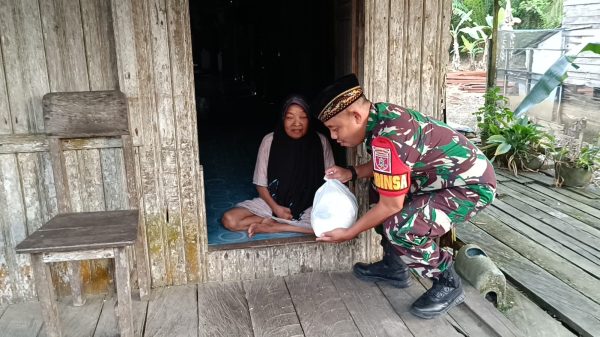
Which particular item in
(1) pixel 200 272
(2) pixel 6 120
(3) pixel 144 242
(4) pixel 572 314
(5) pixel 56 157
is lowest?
(4) pixel 572 314

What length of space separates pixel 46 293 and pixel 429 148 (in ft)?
6.79

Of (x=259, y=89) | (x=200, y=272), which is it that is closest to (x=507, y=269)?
(x=200, y=272)

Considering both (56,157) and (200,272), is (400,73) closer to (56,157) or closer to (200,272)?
(200,272)

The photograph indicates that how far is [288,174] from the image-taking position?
3.85 metres

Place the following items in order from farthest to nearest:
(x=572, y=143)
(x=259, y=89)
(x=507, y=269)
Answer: (x=259, y=89) → (x=572, y=143) → (x=507, y=269)

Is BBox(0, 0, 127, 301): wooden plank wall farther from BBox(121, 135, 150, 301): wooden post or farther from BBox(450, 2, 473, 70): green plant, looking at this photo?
BBox(450, 2, 473, 70): green plant

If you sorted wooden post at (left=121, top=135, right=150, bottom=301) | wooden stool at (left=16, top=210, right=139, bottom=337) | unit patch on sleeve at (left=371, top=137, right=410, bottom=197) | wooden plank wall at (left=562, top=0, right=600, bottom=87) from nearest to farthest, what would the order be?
wooden stool at (left=16, top=210, right=139, bottom=337) → unit patch on sleeve at (left=371, top=137, right=410, bottom=197) → wooden post at (left=121, top=135, right=150, bottom=301) → wooden plank wall at (left=562, top=0, right=600, bottom=87)

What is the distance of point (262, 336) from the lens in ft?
8.69

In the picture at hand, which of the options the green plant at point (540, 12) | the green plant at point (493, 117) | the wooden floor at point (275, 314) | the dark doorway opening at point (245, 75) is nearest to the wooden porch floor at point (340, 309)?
the wooden floor at point (275, 314)

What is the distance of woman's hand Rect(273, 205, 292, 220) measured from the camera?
147 inches

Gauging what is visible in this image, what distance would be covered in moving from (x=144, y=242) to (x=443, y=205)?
1.81 meters

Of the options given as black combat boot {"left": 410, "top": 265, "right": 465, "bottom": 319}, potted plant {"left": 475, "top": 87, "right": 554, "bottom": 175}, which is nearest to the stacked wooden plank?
potted plant {"left": 475, "top": 87, "right": 554, "bottom": 175}

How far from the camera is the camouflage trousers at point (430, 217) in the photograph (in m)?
2.68

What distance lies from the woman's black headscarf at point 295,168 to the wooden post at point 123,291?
164 centimetres
